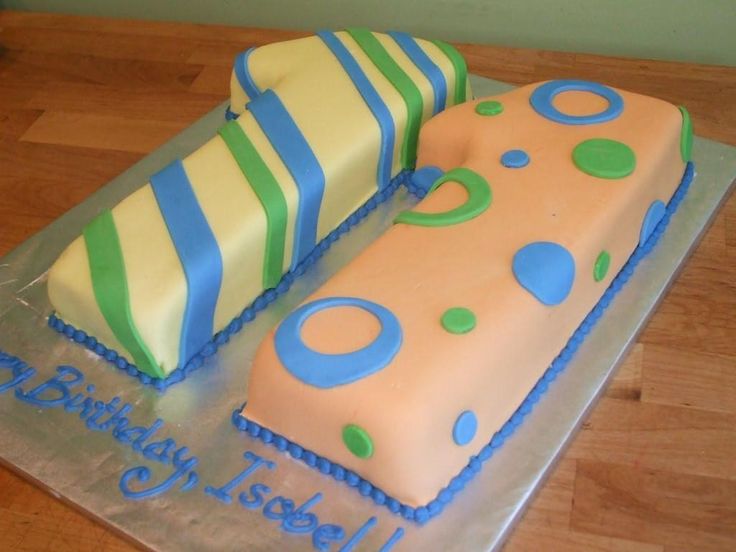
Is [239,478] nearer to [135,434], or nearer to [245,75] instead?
[135,434]

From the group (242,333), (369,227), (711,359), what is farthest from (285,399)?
(711,359)

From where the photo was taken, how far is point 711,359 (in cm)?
142

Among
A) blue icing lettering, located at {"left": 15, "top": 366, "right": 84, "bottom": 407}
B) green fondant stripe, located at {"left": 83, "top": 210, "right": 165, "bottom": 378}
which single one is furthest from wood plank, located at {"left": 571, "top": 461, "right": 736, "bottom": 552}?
blue icing lettering, located at {"left": 15, "top": 366, "right": 84, "bottom": 407}

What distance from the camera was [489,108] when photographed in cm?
158

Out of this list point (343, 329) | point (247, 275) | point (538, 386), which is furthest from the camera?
point (247, 275)

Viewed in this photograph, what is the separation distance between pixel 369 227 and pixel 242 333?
0.28 metres

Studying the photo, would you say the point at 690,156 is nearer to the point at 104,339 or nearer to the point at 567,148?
the point at 567,148

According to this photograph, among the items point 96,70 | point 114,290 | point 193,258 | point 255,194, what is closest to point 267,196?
point 255,194

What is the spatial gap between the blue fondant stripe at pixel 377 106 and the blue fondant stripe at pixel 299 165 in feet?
0.43

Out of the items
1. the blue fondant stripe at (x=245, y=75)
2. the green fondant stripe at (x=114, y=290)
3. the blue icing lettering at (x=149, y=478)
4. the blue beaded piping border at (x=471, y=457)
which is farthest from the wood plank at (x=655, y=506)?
the blue fondant stripe at (x=245, y=75)

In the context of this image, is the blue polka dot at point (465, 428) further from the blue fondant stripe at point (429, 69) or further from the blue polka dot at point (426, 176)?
the blue fondant stripe at point (429, 69)

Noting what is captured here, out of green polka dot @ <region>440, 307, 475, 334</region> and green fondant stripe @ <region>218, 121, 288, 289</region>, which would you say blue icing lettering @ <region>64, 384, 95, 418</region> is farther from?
green polka dot @ <region>440, 307, 475, 334</region>

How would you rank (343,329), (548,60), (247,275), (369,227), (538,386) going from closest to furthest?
(343,329) → (538,386) → (247,275) → (369,227) → (548,60)

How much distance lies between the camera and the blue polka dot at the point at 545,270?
1.30m
